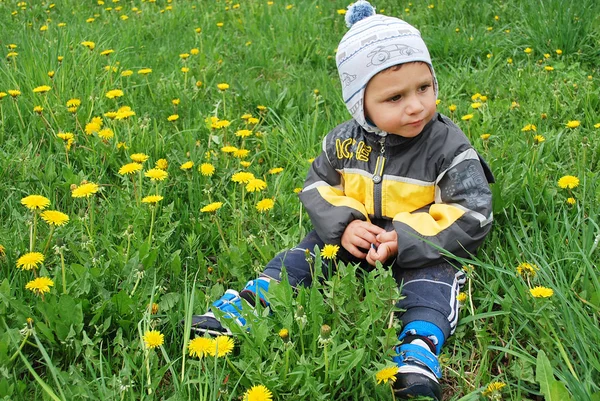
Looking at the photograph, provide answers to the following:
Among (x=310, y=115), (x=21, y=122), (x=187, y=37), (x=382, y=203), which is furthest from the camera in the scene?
(x=187, y=37)

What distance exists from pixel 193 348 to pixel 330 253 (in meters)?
0.54

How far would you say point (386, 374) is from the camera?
1607 mm

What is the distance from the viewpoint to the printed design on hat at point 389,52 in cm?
207

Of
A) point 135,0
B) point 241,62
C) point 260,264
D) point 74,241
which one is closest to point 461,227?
point 260,264

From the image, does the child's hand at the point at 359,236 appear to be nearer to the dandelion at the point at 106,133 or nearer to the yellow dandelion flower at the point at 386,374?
the yellow dandelion flower at the point at 386,374

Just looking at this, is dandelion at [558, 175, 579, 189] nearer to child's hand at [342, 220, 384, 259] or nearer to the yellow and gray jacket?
the yellow and gray jacket

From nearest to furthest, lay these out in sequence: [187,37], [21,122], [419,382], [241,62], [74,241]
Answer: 1. [419,382]
2. [74,241]
3. [21,122]
4. [241,62]
5. [187,37]

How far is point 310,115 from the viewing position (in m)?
3.47

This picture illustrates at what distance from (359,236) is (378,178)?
0.21 metres

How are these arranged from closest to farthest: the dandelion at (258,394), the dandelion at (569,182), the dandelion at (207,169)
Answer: the dandelion at (258,394) < the dandelion at (569,182) < the dandelion at (207,169)

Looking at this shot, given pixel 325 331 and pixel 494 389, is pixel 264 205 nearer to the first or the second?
pixel 325 331

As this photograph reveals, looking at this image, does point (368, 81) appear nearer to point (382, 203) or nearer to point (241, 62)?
point (382, 203)

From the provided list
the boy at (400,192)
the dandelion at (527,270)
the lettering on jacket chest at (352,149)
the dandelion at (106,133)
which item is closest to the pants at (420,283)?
the boy at (400,192)

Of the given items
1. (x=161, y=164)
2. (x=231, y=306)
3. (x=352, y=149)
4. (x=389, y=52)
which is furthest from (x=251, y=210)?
(x=389, y=52)
